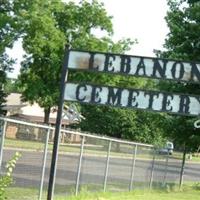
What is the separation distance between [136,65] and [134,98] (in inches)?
22.9

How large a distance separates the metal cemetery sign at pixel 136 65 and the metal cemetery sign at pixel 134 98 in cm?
32

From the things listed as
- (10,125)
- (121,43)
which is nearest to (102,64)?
(10,125)

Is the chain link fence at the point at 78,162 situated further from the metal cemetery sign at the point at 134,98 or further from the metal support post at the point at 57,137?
the metal cemetery sign at the point at 134,98

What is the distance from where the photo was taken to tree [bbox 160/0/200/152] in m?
26.1

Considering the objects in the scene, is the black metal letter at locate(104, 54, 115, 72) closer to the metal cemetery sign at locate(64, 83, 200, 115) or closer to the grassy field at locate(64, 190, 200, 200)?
the metal cemetery sign at locate(64, 83, 200, 115)

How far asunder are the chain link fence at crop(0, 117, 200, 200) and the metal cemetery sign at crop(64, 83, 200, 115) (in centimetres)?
151

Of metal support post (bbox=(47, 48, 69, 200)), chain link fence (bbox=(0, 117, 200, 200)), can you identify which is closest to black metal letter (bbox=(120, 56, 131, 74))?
metal support post (bbox=(47, 48, 69, 200))

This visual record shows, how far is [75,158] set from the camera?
56.3ft

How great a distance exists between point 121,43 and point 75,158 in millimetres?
40992

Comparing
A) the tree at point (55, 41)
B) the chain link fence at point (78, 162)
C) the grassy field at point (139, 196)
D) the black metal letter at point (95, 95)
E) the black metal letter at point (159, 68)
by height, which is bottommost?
the grassy field at point (139, 196)

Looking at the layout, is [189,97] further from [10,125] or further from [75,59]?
[10,125]

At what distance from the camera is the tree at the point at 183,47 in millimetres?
26078

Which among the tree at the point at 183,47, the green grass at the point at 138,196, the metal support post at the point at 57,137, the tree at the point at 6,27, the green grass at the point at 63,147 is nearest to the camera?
the metal support post at the point at 57,137

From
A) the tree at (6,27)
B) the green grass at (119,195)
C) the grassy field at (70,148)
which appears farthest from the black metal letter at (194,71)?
the tree at (6,27)
